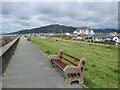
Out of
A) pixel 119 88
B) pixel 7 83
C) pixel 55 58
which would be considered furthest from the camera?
pixel 55 58

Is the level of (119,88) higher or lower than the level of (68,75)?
lower

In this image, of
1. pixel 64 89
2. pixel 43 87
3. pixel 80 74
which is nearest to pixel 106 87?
pixel 80 74

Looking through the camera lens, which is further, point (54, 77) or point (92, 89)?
point (54, 77)

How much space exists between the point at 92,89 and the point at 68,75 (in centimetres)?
93

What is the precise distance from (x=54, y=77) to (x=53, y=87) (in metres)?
1.74

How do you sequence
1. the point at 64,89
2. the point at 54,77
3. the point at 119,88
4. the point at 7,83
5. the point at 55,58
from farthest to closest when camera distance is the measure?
the point at 55,58
the point at 54,77
the point at 7,83
the point at 119,88
the point at 64,89

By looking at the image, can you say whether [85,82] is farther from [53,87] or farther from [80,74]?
[53,87]

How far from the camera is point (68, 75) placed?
290 inches

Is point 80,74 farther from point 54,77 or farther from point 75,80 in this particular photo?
point 54,77

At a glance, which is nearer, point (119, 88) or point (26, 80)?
point (119, 88)

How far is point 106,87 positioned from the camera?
24.3 ft

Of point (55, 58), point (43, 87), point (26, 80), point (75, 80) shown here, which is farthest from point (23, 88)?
point (55, 58)

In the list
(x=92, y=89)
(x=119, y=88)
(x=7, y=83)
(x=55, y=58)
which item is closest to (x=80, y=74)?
(x=92, y=89)

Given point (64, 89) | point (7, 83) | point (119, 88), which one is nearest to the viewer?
point (64, 89)
